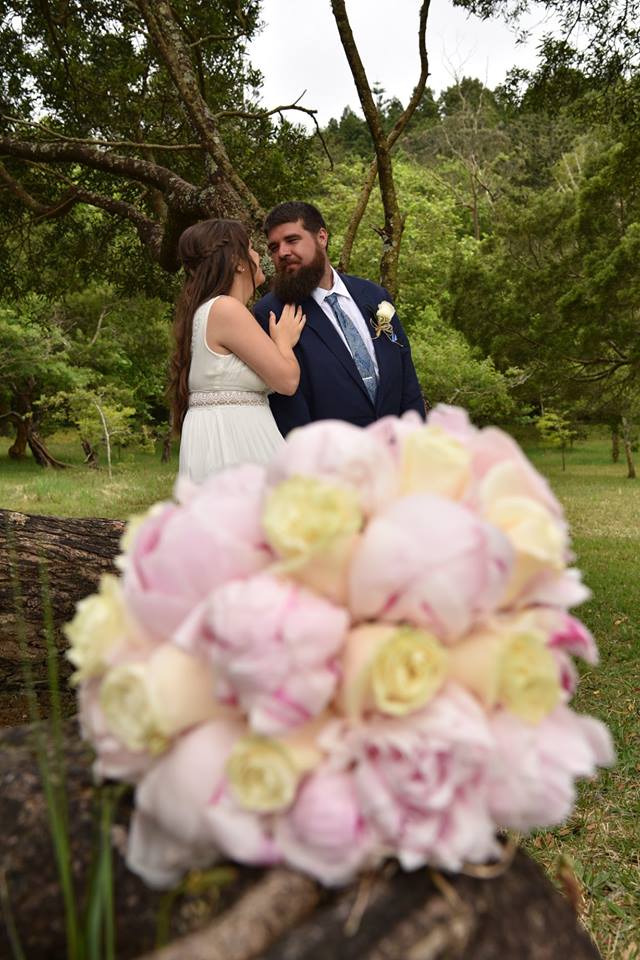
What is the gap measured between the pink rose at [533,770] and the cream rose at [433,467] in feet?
0.91

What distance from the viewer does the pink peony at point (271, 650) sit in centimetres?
84

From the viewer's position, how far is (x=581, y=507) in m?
17.1

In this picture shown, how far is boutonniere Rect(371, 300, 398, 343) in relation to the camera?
3.67 meters

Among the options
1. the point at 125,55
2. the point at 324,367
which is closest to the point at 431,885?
the point at 324,367

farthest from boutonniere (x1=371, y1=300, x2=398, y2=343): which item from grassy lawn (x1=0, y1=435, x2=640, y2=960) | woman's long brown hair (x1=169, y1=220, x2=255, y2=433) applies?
grassy lawn (x1=0, y1=435, x2=640, y2=960)

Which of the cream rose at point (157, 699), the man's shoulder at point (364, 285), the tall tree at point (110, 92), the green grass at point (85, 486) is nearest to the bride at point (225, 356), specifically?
the man's shoulder at point (364, 285)

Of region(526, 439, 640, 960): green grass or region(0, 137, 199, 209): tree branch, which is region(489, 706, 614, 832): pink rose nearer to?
region(526, 439, 640, 960): green grass

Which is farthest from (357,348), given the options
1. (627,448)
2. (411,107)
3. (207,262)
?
(627,448)

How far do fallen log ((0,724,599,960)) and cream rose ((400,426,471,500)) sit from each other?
44 centimetres

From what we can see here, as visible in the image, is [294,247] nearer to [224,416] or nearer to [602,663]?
[224,416]

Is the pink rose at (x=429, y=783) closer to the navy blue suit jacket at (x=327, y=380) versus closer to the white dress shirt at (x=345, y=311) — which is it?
the navy blue suit jacket at (x=327, y=380)

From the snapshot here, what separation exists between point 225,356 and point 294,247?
0.70 m

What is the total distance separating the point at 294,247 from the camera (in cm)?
357

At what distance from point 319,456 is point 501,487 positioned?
235 millimetres
